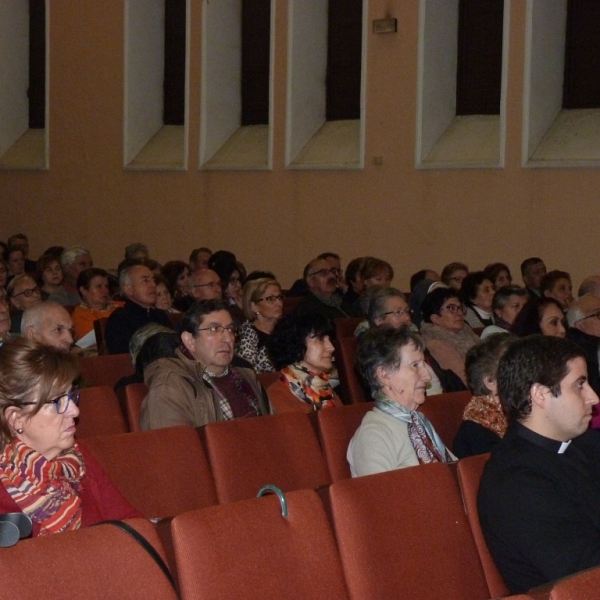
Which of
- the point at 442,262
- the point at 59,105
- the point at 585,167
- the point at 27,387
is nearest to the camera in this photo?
the point at 27,387

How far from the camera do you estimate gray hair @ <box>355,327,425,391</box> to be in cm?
363

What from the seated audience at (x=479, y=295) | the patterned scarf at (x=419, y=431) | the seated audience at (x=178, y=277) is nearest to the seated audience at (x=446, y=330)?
the seated audience at (x=479, y=295)

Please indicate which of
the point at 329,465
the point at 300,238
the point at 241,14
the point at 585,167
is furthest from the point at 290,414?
the point at 241,14

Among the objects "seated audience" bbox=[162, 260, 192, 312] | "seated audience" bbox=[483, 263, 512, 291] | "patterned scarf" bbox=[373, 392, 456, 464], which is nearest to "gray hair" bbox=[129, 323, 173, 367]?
"patterned scarf" bbox=[373, 392, 456, 464]

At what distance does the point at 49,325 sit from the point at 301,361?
112 centimetres

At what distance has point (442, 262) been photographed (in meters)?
9.91

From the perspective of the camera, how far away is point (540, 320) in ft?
17.9

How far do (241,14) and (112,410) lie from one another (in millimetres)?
8586

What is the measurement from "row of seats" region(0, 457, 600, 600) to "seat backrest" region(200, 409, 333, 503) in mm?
606

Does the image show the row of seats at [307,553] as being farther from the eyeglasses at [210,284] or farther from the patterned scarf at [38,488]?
the eyeglasses at [210,284]

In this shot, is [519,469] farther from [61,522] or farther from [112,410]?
[112,410]

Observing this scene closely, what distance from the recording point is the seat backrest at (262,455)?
3230mm

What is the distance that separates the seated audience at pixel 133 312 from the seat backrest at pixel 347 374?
952 millimetres

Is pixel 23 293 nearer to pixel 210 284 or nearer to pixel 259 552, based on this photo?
pixel 210 284
